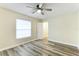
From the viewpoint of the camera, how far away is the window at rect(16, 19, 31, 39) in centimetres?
547

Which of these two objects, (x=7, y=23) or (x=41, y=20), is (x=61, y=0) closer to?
(x=7, y=23)

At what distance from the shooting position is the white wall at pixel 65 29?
5086mm

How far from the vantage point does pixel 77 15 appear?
4852 mm

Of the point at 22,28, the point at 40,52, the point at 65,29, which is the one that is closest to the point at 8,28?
the point at 22,28

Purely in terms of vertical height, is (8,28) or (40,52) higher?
(8,28)

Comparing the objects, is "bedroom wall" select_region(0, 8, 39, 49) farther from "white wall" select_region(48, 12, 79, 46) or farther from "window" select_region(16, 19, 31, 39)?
"white wall" select_region(48, 12, 79, 46)

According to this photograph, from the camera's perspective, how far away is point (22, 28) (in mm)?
5926

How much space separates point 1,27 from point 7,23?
1.56 ft

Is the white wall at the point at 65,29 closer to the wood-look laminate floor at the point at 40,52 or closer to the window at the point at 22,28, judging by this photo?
the wood-look laminate floor at the point at 40,52

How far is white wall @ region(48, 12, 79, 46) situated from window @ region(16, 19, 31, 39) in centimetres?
209

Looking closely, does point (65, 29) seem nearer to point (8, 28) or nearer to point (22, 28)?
point (22, 28)

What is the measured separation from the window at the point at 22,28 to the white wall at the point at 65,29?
2.09 metres

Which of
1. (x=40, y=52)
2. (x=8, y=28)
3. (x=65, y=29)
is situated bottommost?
(x=40, y=52)

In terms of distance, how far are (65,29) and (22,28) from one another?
3234mm
